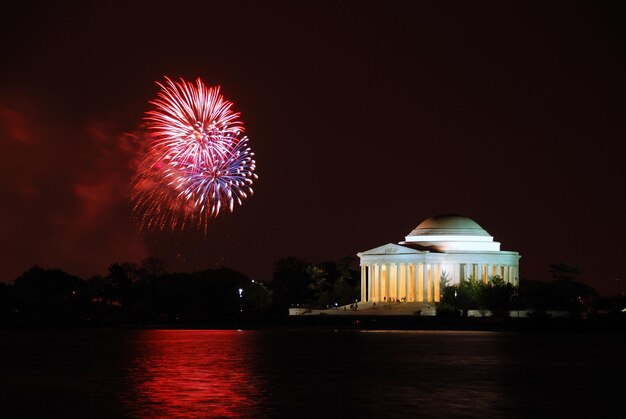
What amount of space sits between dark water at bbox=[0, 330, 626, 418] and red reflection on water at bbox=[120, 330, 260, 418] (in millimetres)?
60

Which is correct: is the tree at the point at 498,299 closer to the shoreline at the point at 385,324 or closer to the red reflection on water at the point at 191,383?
the shoreline at the point at 385,324

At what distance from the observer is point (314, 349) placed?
106m

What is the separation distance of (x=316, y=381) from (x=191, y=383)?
7208 mm

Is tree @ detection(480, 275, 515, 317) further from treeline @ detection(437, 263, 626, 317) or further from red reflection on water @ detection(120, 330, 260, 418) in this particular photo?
red reflection on water @ detection(120, 330, 260, 418)

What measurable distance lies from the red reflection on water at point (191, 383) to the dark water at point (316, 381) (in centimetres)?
6

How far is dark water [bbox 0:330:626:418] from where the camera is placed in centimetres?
5581

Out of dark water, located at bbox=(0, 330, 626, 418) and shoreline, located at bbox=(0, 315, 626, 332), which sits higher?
shoreline, located at bbox=(0, 315, 626, 332)

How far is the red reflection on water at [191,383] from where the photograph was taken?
55322 mm

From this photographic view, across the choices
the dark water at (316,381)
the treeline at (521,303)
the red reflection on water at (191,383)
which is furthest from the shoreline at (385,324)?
the red reflection on water at (191,383)

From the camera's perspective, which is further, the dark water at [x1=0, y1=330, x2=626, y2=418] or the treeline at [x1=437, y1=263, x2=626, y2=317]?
the treeline at [x1=437, y1=263, x2=626, y2=317]

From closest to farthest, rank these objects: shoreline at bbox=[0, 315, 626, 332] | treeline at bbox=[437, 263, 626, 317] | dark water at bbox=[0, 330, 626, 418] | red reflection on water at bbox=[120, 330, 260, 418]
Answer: red reflection on water at bbox=[120, 330, 260, 418] → dark water at bbox=[0, 330, 626, 418] → shoreline at bbox=[0, 315, 626, 332] → treeline at bbox=[437, 263, 626, 317]

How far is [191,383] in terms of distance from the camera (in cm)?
6756

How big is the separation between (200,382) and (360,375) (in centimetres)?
1096

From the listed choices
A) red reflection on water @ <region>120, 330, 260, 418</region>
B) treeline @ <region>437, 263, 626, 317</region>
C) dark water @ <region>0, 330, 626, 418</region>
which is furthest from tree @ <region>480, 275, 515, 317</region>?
red reflection on water @ <region>120, 330, 260, 418</region>
